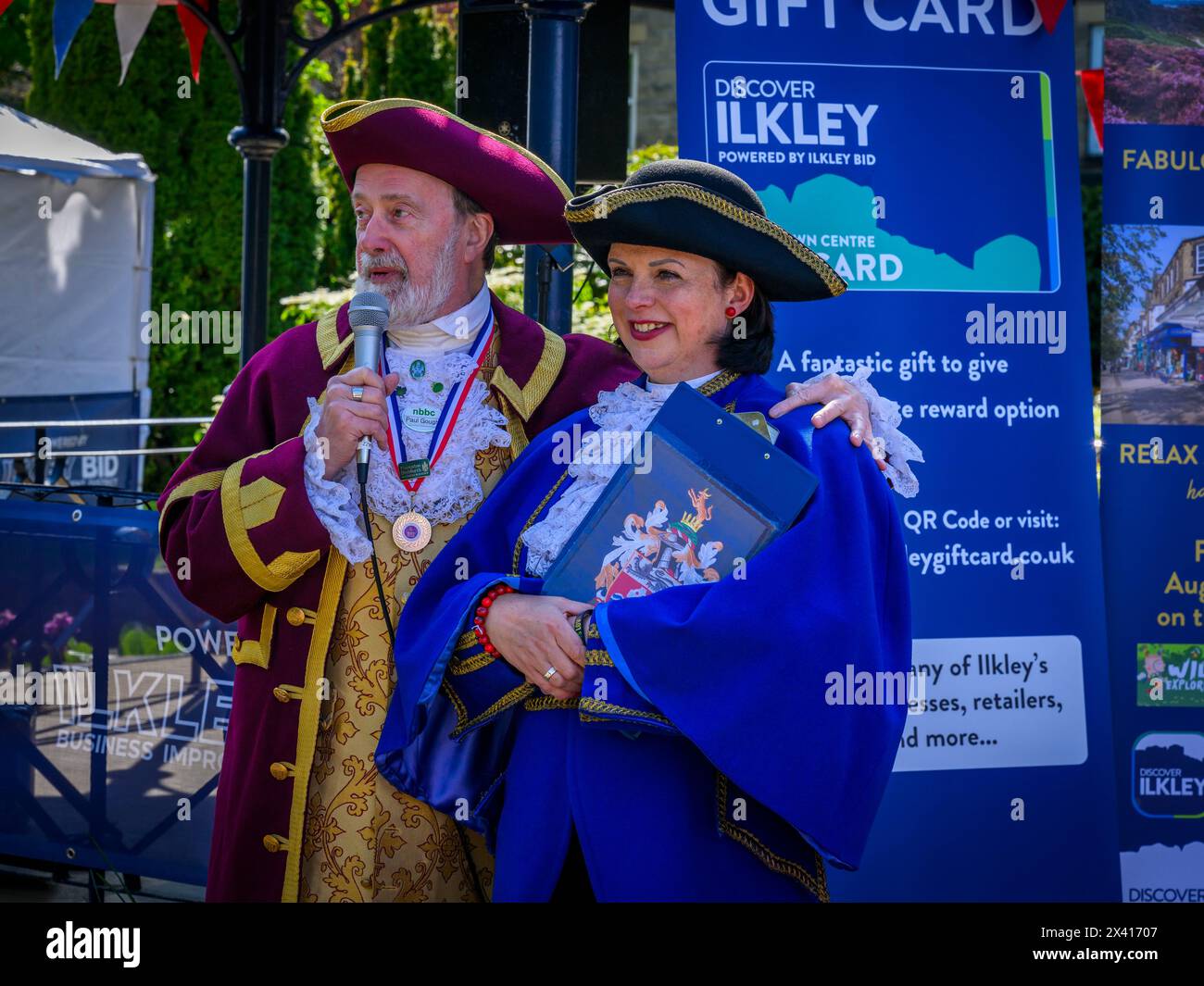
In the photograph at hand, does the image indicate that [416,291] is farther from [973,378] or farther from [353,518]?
[973,378]

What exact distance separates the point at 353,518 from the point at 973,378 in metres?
2.20

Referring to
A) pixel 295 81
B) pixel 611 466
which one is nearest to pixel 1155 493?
pixel 611 466

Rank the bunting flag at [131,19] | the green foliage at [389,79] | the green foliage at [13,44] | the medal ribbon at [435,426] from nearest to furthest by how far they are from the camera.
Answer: the medal ribbon at [435,426]
the bunting flag at [131,19]
the green foliage at [13,44]
the green foliage at [389,79]

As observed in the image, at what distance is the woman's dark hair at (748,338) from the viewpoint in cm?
249

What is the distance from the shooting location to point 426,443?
2711mm

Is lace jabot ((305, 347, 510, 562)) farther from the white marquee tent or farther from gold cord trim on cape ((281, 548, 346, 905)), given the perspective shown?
the white marquee tent

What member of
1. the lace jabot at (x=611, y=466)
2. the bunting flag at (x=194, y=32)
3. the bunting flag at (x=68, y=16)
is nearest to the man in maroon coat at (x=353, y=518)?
the lace jabot at (x=611, y=466)

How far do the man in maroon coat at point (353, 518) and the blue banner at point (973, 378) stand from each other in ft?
4.61

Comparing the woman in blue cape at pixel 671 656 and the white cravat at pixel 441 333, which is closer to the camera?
the woman in blue cape at pixel 671 656

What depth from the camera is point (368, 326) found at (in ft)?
8.19

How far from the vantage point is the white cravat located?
2.77 metres

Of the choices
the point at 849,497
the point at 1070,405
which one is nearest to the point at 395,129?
the point at 849,497

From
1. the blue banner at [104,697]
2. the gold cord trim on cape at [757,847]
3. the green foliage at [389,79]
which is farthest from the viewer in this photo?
the green foliage at [389,79]

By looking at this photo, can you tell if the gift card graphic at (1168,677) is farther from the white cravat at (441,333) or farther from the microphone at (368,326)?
the microphone at (368,326)
